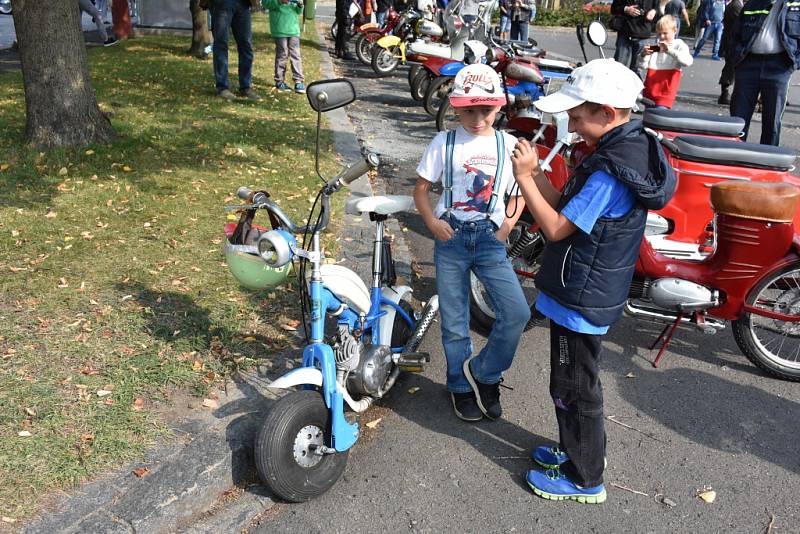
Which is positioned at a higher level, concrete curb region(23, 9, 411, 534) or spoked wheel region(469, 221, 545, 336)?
spoked wheel region(469, 221, 545, 336)

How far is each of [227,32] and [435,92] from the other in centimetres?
298

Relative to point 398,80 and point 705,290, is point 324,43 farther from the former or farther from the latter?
point 705,290

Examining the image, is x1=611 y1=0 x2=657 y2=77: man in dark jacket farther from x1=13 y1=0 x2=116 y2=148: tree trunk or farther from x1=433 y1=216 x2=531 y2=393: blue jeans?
x1=433 y1=216 x2=531 y2=393: blue jeans

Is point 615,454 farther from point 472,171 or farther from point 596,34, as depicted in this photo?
point 596,34

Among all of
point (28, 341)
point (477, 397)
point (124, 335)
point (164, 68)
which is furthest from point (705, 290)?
point (164, 68)

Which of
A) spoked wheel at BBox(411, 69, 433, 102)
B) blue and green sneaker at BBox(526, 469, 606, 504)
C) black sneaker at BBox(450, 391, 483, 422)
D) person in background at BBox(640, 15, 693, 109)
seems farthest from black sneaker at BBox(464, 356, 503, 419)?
spoked wheel at BBox(411, 69, 433, 102)

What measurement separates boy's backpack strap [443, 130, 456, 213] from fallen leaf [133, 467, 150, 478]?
173 centimetres

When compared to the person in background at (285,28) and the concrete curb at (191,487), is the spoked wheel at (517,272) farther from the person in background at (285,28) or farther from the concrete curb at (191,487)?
the person in background at (285,28)

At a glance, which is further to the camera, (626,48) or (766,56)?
(626,48)

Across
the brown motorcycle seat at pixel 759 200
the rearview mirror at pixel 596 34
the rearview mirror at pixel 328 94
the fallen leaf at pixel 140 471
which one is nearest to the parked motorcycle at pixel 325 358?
the rearview mirror at pixel 328 94

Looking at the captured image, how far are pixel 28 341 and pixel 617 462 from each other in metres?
3.09

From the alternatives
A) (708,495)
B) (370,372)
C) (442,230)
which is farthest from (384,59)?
(708,495)

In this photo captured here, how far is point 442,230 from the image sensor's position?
315 cm

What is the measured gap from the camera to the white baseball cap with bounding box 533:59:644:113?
2461 millimetres
